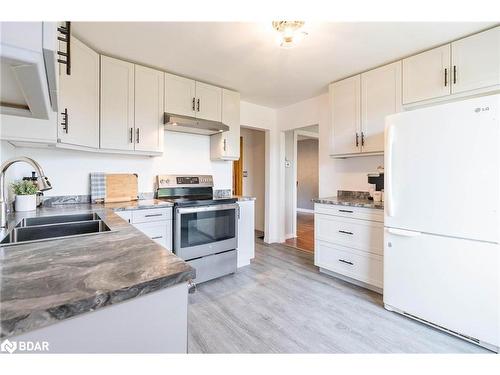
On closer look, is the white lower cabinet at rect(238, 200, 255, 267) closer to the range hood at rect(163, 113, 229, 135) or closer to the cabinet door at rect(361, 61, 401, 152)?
the range hood at rect(163, 113, 229, 135)

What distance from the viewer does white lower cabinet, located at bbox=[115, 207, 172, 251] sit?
2.12 meters

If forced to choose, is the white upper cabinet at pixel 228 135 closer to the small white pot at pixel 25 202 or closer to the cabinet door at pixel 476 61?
the small white pot at pixel 25 202

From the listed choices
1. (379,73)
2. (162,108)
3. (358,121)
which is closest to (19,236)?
(162,108)

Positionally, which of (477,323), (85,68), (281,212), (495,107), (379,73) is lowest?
(477,323)

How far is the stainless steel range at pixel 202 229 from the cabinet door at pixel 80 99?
2.90ft

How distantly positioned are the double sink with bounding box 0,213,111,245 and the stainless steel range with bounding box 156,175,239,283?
0.83m

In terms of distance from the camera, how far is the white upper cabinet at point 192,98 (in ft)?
8.74

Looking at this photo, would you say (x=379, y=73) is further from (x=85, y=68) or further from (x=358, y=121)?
(x=85, y=68)

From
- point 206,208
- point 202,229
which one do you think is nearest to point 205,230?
point 202,229

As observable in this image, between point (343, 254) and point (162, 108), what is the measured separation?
98.1 inches

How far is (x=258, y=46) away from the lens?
2.12 m

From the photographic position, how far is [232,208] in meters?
2.72

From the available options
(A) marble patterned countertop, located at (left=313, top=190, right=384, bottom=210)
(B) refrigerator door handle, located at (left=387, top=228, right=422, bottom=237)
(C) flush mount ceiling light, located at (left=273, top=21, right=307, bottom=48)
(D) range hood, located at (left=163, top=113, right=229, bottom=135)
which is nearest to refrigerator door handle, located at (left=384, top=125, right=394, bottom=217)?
(B) refrigerator door handle, located at (left=387, top=228, right=422, bottom=237)

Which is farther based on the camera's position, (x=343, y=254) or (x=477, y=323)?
(x=343, y=254)
